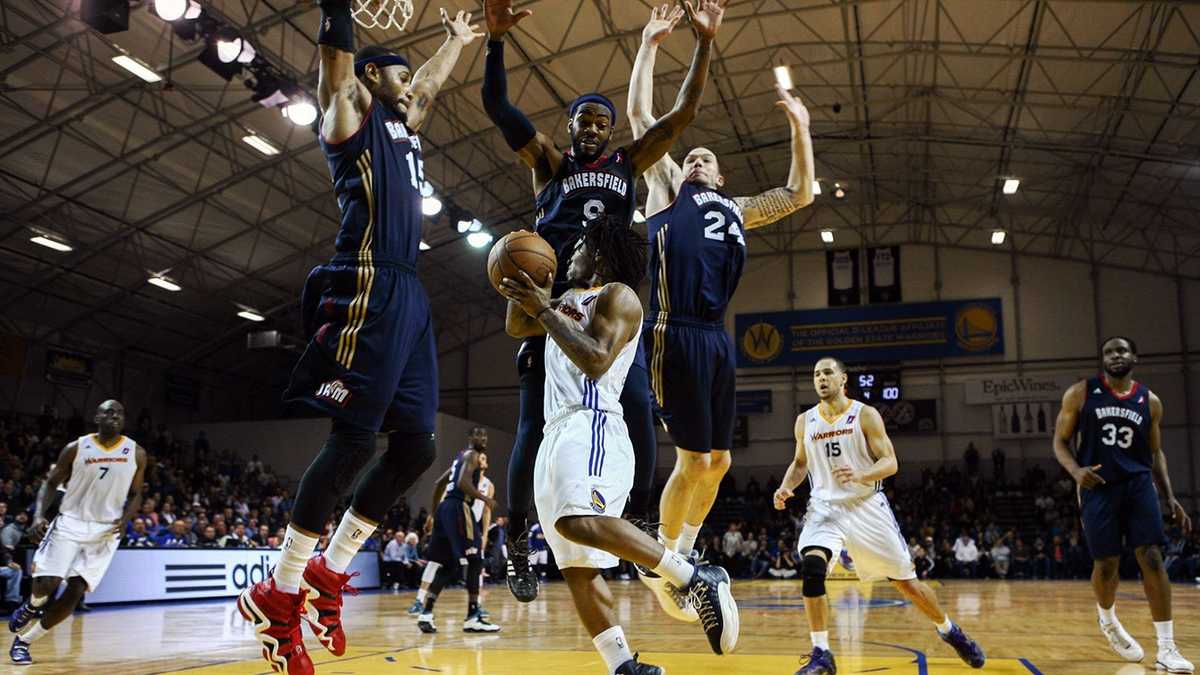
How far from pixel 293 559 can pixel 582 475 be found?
111cm

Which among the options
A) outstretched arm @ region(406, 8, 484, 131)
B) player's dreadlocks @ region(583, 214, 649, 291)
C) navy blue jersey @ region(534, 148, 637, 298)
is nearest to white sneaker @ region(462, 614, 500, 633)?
navy blue jersey @ region(534, 148, 637, 298)

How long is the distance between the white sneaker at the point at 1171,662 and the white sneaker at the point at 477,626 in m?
5.19

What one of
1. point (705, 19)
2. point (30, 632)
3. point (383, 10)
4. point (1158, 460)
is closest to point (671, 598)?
point (705, 19)

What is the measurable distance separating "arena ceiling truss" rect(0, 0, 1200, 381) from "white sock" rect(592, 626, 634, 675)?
50.7 ft

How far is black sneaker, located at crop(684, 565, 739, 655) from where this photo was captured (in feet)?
12.1

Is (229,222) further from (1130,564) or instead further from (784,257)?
(1130,564)

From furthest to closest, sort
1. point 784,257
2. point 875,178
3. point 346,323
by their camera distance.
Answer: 1. point 784,257
2. point 875,178
3. point 346,323

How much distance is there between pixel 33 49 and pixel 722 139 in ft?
50.5

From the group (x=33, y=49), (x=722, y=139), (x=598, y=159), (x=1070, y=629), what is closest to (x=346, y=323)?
(x=598, y=159)

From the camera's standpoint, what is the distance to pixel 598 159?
4.99 m

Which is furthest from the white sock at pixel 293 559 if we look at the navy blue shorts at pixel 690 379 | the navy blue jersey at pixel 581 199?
the navy blue shorts at pixel 690 379

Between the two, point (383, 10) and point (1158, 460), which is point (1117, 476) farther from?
point (383, 10)

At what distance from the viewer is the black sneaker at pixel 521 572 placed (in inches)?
168

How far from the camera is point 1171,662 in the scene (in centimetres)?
584
